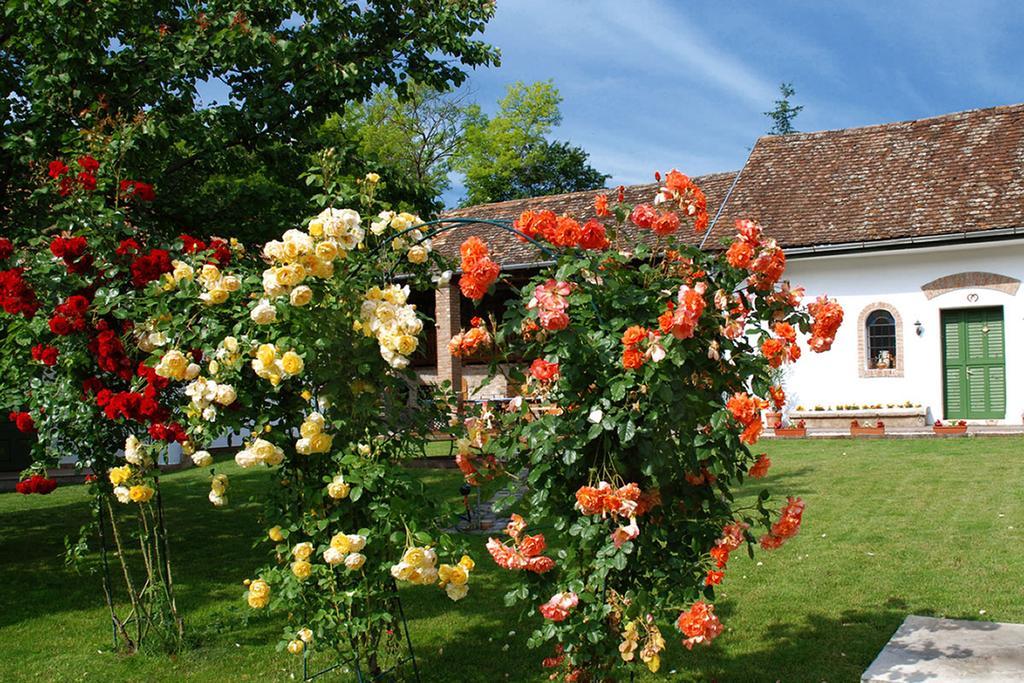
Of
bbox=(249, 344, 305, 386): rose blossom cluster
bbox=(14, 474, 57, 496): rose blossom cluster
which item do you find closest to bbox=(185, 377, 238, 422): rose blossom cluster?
bbox=(249, 344, 305, 386): rose blossom cluster

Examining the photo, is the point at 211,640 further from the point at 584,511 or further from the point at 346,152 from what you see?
the point at 346,152

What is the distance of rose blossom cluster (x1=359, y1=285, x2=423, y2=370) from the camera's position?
367cm

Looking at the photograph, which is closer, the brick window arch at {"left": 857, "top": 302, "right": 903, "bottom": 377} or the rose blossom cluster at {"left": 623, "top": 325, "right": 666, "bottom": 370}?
the rose blossom cluster at {"left": 623, "top": 325, "right": 666, "bottom": 370}

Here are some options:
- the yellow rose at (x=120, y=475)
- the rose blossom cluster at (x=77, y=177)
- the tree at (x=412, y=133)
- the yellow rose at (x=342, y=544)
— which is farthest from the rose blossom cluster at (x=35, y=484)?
the tree at (x=412, y=133)

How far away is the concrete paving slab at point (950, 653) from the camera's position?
382 centimetres

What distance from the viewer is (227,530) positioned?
10070 mm

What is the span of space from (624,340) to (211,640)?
3805 millimetres

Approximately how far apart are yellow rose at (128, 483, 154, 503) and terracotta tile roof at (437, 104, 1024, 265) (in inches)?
444

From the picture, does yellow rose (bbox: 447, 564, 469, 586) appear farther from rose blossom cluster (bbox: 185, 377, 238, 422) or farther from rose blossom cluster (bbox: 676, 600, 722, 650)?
rose blossom cluster (bbox: 185, 377, 238, 422)

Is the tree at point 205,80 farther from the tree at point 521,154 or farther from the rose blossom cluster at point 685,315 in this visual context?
the tree at point 521,154

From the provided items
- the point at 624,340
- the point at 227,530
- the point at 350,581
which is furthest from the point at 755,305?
the point at 227,530

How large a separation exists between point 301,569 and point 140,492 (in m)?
1.26

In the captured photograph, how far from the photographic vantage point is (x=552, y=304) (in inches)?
135

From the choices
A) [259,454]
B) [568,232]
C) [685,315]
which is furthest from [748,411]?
[259,454]
